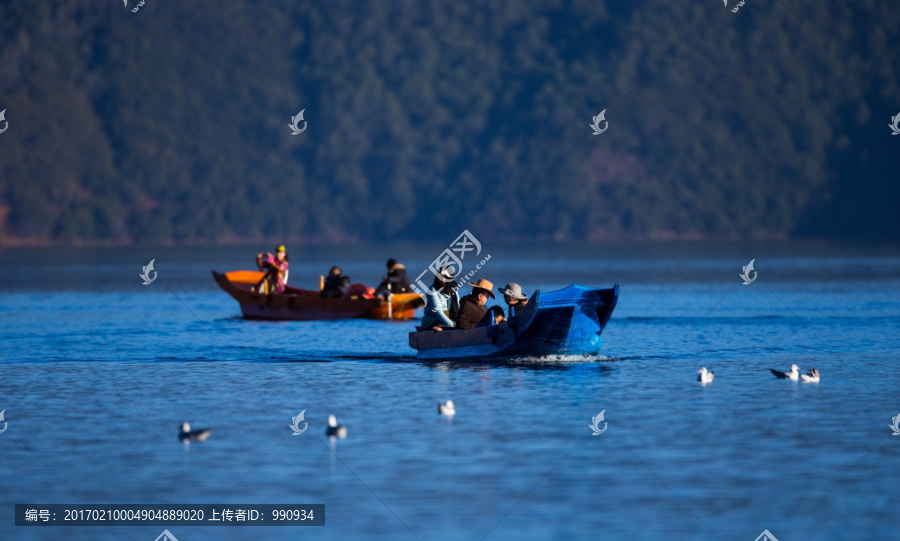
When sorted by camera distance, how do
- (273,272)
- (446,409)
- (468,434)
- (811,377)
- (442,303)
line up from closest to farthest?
(468,434) < (446,409) < (811,377) < (442,303) < (273,272)

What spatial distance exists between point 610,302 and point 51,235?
18139 centimetres

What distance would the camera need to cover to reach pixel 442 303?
3014 centimetres

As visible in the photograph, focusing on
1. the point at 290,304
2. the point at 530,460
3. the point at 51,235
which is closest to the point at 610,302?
the point at 530,460

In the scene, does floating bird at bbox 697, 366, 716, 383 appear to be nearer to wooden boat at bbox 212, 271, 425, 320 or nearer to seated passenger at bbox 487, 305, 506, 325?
seated passenger at bbox 487, 305, 506, 325

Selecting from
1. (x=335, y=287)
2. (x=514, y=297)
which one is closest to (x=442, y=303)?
(x=514, y=297)

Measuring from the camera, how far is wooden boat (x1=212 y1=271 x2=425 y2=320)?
43781 millimetres

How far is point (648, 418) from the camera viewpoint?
22.0 meters

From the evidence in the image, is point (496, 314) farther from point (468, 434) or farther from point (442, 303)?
point (468, 434)

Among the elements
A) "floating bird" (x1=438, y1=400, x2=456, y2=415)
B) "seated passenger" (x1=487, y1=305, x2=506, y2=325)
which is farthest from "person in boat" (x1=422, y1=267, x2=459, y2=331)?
"floating bird" (x1=438, y1=400, x2=456, y2=415)

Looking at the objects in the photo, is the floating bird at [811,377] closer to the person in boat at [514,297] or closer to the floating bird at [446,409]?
the person in boat at [514,297]

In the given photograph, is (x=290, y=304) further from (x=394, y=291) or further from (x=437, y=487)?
(x=437, y=487)

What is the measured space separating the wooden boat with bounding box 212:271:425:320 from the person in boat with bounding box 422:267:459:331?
42.8ft

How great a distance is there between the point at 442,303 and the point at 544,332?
97.7 inches

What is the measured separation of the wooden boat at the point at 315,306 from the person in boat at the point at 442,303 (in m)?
13.0
